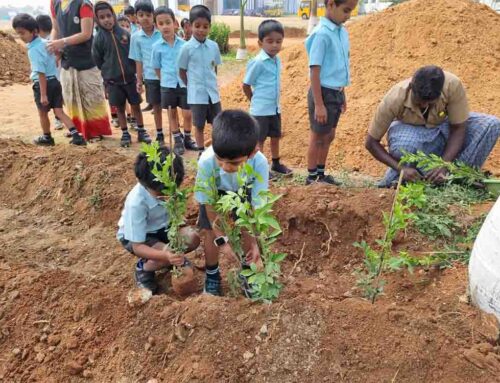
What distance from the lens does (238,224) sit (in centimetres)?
180

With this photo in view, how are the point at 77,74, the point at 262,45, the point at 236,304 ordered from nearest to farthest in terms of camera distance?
1. the point at 236,304
2. the point at 262,45
3. the point at 77,74

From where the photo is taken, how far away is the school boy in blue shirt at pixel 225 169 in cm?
208

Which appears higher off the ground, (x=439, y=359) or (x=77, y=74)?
(x=77, y=74)

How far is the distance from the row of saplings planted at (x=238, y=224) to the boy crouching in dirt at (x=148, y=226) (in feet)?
0.46

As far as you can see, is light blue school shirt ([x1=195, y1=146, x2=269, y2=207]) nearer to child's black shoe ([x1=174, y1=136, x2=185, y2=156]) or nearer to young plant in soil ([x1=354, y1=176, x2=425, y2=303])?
young plant in soil ([x1=354, y1=176, x2=425, y2=303])

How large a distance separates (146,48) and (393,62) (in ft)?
13.0

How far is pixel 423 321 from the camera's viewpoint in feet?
6.39

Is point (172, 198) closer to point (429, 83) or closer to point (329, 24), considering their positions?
point (429, 83)

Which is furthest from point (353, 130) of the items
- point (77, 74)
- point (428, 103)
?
point (77, 74)

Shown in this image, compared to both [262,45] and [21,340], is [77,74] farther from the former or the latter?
[21,340]

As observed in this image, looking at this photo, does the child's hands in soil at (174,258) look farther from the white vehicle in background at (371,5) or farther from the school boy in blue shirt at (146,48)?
the white vehicle in background at (371,5)

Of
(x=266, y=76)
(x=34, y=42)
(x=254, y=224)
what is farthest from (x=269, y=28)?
(x=34, y=42)

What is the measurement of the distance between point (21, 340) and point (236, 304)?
47.9 inches

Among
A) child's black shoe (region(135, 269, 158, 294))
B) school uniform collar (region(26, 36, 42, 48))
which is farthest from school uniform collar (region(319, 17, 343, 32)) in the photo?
school uniform collar (region(26, 36, 42, 48))
